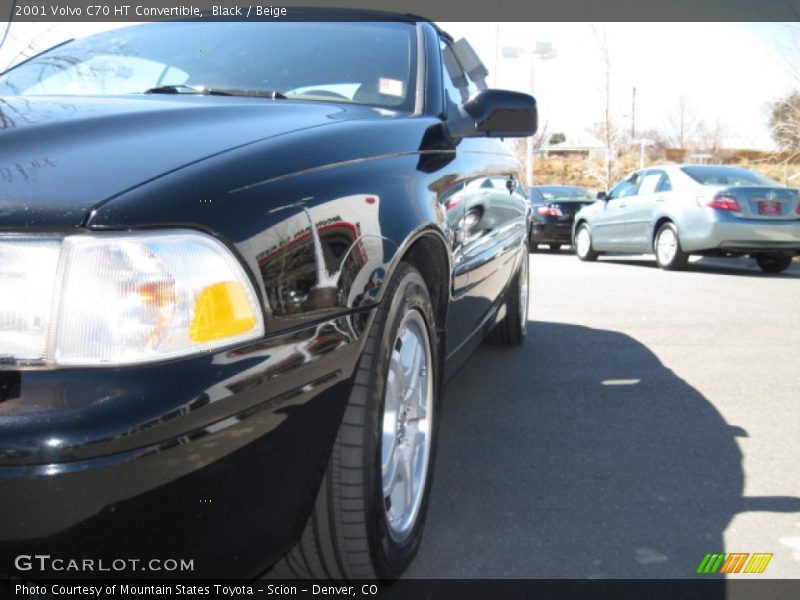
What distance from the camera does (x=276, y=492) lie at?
1.49 m

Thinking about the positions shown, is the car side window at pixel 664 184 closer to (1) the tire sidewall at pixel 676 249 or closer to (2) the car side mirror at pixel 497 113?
(1) the tire sidewall at pixel 676 249

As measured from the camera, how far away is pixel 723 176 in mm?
10242

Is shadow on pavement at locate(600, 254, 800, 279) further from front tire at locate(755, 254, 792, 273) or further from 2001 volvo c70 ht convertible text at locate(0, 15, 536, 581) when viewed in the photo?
2001 volvo c70 ht convertible text at locate(0, 15, 536, 581)

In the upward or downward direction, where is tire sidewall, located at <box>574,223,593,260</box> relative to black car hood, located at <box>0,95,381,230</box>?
downward

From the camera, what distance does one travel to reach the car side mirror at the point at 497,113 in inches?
114

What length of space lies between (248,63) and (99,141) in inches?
53.6

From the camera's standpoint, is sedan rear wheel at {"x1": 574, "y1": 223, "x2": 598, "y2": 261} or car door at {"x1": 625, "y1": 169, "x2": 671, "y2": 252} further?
sedan rear wheel at {"x1": 574, "y1": 223, "x2": 598, "y2": 261}

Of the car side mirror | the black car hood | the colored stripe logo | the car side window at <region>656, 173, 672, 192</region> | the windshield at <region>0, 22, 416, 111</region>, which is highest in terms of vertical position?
the windshield at <region>0, 22, 416, 111</region>

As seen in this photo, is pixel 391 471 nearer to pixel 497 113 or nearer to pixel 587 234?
pixel 497 113

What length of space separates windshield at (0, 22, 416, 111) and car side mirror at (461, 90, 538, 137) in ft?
0.83

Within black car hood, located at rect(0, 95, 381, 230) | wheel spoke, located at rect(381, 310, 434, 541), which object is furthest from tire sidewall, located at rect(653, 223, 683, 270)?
black car hood, located at rect(0, 95, 381, 230)

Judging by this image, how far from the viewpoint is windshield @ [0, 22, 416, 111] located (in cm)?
277

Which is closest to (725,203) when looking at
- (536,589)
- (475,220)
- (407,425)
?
(475,220)

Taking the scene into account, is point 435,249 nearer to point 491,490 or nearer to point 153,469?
point 491,490
